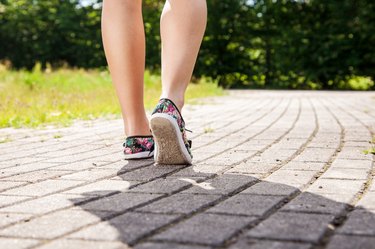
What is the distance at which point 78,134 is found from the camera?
425 centimetres

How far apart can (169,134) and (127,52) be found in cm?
60

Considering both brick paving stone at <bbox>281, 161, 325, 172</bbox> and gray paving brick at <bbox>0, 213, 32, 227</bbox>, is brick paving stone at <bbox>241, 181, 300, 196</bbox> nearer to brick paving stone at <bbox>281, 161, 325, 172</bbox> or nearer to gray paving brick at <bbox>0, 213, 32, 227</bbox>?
brick paving stone at <bbox>281, 161, 325, 172</bbox>

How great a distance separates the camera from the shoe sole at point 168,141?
8.21 feet

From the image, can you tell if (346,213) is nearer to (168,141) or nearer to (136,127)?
(168,141)

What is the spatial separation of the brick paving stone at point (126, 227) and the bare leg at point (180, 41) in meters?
0.99

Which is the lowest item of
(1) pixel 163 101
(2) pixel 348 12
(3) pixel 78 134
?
(3) pixel 78 134

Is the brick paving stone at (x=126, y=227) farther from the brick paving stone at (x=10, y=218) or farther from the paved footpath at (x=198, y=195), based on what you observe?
the brick paving stone at (x=10, y=218)

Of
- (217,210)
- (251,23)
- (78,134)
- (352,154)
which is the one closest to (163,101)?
(217,210)

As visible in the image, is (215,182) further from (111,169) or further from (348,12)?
(348,12)

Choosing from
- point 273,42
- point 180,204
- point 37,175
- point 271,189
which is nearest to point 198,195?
point 180,204

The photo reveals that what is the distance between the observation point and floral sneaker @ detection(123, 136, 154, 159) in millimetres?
2930

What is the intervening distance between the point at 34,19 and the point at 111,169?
2116 centimetres

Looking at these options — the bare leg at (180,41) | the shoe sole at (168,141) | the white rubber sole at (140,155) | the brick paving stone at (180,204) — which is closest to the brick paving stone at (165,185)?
the brick paving stone at (180,204)

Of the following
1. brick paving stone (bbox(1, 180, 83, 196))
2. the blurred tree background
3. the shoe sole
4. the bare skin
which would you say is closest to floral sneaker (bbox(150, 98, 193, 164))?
the shoe sole
